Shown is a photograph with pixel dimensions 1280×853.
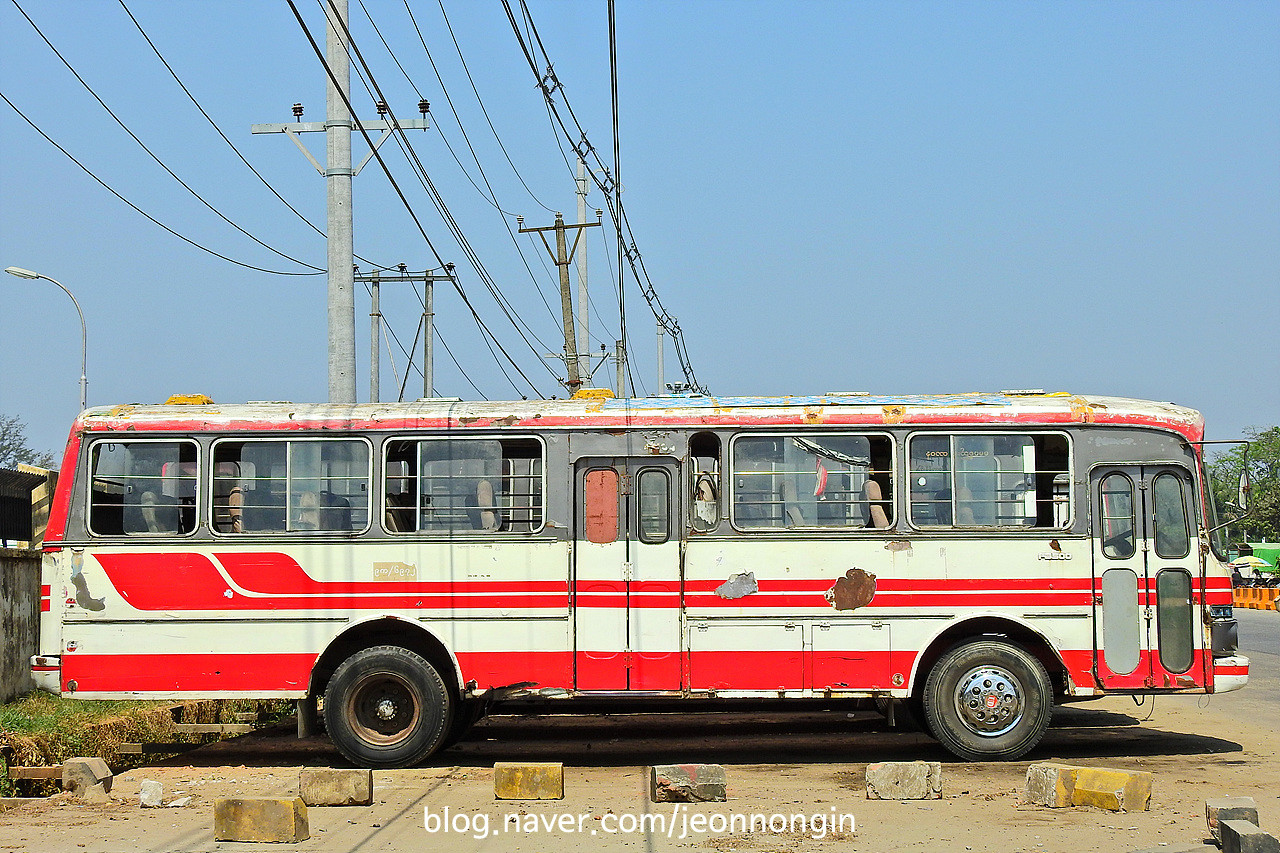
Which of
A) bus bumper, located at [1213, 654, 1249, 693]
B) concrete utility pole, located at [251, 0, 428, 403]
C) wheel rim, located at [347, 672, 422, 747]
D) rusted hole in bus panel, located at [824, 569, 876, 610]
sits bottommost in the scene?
wheel rim, located at [347, 672, 422, 747]

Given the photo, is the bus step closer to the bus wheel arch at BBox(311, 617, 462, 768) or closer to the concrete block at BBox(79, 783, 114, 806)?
the bus wheel arch at BBox(311, 617, 462, 768)

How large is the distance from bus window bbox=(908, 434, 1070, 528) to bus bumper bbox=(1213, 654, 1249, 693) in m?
1.74

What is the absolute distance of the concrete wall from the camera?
43.7 feet

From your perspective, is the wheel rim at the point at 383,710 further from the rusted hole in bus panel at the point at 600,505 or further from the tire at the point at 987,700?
the tire at the point at 987,700

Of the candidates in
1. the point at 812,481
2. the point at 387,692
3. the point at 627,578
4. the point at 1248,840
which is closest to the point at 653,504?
the point at 627,578

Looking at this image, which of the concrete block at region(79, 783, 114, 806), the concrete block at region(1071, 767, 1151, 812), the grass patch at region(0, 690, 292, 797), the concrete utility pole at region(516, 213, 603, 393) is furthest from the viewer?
the concrete utility pole at region(516, 213, 603, 393)

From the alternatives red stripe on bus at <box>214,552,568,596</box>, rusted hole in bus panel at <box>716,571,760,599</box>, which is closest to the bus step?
red stripe on bus at <box>214,552,568,596</box>

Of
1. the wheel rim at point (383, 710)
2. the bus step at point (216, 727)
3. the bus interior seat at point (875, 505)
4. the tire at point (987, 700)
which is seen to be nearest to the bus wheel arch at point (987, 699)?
the tire at point (987, 700)

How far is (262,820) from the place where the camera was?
805 cm

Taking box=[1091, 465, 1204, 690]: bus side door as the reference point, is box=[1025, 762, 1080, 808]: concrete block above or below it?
below

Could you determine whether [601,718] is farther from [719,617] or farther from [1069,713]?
[1069,713]

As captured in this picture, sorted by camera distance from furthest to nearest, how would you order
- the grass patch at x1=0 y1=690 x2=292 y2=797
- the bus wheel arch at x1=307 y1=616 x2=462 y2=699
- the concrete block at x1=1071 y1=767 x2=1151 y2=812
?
the grass patch at x1=0 y1=690 x2=292 y2=797 → the bus wheel arch at x1=307 y1=616 x2=462 y2=699 → the concrete block at x1=1071 y1=767 x2=1151 y2=812

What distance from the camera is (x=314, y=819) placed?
28.8ft

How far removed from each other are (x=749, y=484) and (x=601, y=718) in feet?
14.4
